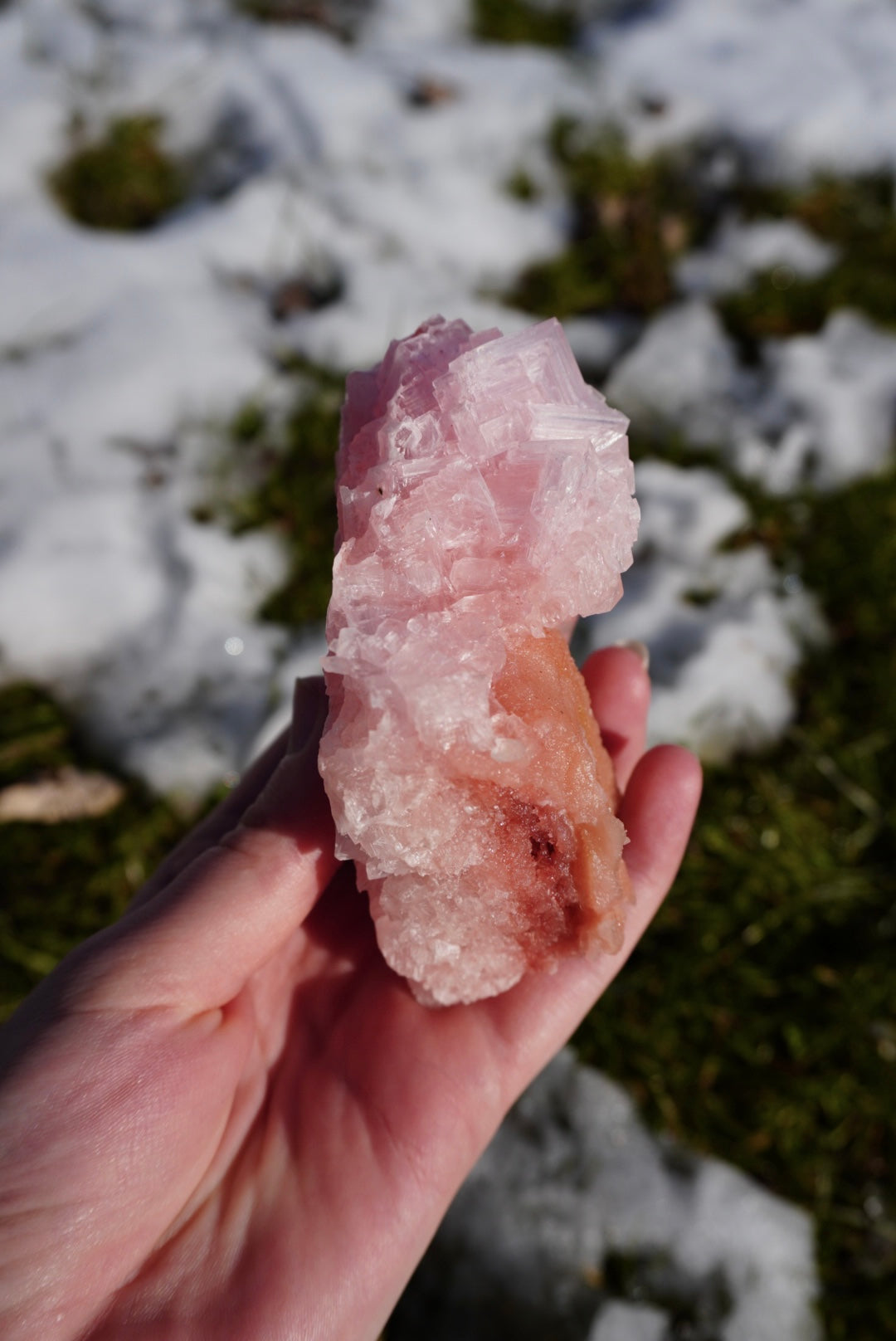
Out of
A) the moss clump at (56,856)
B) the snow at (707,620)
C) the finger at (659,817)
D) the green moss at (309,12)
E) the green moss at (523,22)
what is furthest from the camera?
the green moss at (523,22)

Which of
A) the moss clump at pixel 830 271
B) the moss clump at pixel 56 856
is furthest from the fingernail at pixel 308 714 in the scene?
the moss clump at pixel 830 271

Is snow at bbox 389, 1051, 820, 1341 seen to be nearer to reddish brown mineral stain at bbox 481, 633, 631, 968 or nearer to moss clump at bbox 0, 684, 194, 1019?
reddish brown mineral stain at bbox 481, 633, 631, 968

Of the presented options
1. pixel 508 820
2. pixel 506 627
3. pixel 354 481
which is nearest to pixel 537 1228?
pixel 508 820

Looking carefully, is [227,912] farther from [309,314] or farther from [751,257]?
[751,257]

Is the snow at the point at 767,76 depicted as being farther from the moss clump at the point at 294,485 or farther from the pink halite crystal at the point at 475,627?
the pink halite crystal at the point at 475,627

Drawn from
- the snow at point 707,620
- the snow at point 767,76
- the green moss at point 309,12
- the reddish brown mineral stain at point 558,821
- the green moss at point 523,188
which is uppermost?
the green moss at point 309,12

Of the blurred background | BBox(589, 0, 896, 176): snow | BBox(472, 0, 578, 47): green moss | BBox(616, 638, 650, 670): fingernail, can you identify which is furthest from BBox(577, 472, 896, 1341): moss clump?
BBox(472, 0, 578, 47): green moss

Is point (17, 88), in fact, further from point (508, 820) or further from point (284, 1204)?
point (284, 1204)
